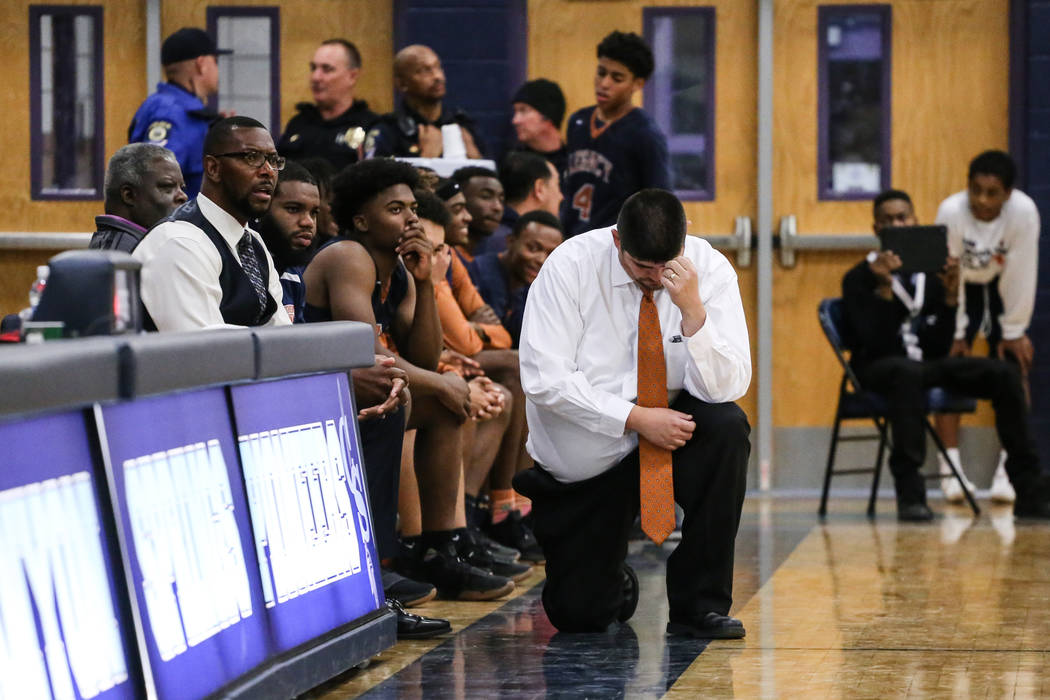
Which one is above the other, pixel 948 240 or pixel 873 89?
pixel 873 89

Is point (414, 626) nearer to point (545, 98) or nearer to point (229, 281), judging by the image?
point (229, 281)

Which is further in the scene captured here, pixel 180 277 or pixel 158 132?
pixel 158 132

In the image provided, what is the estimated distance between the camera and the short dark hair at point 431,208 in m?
5.21

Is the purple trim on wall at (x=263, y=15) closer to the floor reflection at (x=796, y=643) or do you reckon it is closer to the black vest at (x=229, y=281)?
the floor reflection at (x=796, y=643)

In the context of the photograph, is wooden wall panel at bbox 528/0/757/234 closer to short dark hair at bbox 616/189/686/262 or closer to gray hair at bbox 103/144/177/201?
gray hair at bbox 103/144/177/201

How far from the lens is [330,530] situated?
3.46m

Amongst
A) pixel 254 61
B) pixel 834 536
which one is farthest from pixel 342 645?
pixel 254 61

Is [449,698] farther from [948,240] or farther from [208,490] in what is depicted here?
[948,240]

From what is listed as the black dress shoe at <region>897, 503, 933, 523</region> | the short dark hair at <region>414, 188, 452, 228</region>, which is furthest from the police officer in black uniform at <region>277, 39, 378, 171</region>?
the black dress shoe at <region>897, 503, 933, 523</region>

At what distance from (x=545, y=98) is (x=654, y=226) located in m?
3.84

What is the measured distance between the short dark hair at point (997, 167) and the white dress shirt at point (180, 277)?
5.06m

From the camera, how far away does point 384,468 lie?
4.28 metres

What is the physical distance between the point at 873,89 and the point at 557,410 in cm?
499

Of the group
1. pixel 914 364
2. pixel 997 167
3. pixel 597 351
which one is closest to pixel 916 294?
pixel 914 364
